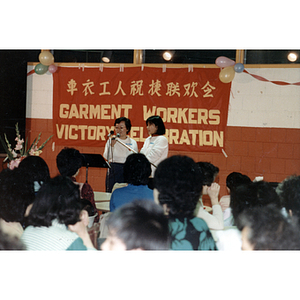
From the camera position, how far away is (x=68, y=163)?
2377 millimetres

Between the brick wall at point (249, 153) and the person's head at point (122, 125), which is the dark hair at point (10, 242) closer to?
the brick wall at point (249, 153)

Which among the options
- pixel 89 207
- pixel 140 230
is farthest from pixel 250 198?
pixel 89 207

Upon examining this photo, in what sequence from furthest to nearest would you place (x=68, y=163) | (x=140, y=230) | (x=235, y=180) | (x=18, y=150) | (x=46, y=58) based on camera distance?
(x=46, y=58), (x=18, y=150), (x=235, y=180), (x=68, y=163), (x=140, y=230)

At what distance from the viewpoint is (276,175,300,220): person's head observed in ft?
7.20

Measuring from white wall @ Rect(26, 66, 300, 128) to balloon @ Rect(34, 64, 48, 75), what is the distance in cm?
5

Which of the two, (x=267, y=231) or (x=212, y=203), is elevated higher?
(x=212, y=203)

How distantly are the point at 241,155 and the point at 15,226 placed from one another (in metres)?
2.28

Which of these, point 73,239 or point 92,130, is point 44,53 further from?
point 73,239

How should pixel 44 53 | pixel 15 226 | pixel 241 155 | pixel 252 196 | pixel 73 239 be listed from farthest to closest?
pixel 241 155 < pixel 44 53 < pixel 252 196 < pixel 15 226 < pixel 73 239

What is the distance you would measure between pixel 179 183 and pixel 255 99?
189 centimetres

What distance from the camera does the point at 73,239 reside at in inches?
64.8

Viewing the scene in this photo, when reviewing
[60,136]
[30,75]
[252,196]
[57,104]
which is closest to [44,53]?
[30,75]

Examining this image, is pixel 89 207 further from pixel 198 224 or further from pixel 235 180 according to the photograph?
pixel 235 180

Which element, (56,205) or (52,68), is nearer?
(56,205)
